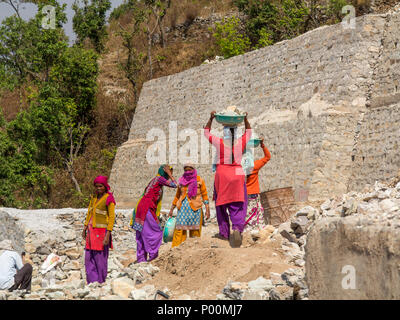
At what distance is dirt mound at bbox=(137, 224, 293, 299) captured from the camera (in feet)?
19.0

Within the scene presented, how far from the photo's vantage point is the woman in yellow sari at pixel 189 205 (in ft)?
26.5

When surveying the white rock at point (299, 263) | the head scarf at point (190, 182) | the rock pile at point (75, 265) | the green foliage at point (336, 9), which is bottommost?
the rock pile at point (75, 265)

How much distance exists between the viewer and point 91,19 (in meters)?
27.2

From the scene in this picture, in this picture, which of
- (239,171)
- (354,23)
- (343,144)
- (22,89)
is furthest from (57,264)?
(22,89)

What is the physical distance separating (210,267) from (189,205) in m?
2.01

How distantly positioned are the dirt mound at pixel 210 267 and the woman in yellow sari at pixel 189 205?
2.71 feet

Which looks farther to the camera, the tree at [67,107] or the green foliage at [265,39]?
the tree at [67,107]

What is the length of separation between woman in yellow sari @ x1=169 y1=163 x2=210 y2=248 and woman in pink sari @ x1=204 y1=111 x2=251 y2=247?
1.59 ft

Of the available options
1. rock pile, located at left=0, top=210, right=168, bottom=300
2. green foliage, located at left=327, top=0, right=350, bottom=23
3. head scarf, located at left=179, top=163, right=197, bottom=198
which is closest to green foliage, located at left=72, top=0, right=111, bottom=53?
green foliage, located at left=327, top=0, right=350, bottom=23

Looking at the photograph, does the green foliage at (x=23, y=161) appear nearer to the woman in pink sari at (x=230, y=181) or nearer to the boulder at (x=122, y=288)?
the woman in pink sari at (x=230, y=181)

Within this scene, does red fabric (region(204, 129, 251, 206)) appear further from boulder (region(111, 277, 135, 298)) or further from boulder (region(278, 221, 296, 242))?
boulder (region(111, 277, 135, 298))

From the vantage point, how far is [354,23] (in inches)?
452

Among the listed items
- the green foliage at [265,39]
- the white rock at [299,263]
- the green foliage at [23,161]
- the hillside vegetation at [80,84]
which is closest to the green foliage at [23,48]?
the hillside vegetation at [80,84]

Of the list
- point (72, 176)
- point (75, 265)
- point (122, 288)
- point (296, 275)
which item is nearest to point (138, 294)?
point (122, 288)
